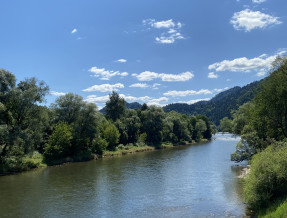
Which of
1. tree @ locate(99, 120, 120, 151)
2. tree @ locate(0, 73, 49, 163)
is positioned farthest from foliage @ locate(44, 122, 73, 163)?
tree @ locate(99, 120, 120, 151)

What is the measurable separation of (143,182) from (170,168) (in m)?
12.1

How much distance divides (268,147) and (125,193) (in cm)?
1620

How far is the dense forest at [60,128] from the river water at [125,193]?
5.87m

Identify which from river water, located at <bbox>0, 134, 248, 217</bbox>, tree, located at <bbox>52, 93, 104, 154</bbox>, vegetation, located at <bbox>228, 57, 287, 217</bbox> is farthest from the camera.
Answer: tree, located at <bbox>52, 93, 104, 154</bbox>

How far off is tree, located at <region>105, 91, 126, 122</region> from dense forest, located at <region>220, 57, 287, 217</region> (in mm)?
48762

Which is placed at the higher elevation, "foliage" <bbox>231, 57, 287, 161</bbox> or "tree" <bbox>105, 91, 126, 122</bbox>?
"tree" <bbox>105, 91, 126, 122</bbox>

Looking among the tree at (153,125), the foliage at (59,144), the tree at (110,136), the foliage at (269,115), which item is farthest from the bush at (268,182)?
the tree at (153,125)

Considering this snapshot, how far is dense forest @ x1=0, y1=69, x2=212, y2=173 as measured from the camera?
144ft

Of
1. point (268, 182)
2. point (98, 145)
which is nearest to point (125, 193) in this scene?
point (268, 182)

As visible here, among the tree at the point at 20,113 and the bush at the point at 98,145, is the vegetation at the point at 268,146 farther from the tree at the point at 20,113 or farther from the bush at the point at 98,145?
the tree at the point at 20,113

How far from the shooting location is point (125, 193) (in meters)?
29.1

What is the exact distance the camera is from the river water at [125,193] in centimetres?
2272

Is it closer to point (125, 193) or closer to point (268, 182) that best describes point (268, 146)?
point (268, 182)

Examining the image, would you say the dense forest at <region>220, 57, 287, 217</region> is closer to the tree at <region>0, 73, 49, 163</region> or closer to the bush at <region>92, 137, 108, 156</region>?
the bush at <region>92, 137, 108, 156</region>
